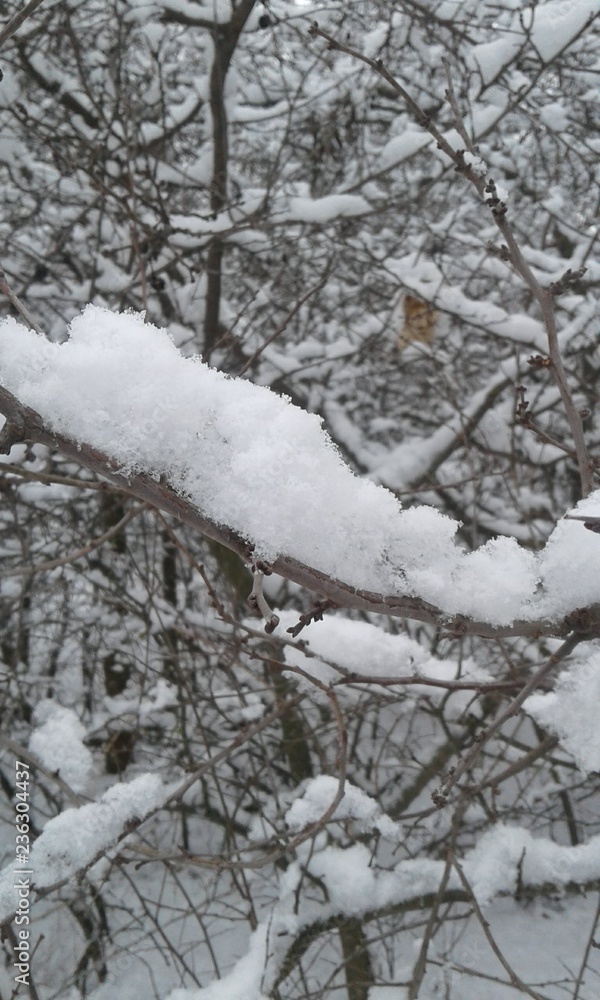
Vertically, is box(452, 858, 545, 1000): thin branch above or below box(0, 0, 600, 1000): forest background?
below

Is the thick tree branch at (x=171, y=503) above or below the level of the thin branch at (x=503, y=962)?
above

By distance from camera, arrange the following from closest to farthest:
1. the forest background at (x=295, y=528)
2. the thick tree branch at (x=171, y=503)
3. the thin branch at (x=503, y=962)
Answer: the thick tree branch at (x=171, y=503) → the forest background at (x=295, y=528) → the thin branch at (x=503, y=962)

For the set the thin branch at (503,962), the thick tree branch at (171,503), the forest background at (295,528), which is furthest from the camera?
the thin branch at (503,962)

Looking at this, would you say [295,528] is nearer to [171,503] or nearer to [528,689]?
[171,503]

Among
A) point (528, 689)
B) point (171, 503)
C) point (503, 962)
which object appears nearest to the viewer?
point (171, 503)

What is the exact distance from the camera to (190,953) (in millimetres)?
2535

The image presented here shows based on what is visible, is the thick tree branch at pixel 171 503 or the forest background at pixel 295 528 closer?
the thick tree branch at pixel 171 503

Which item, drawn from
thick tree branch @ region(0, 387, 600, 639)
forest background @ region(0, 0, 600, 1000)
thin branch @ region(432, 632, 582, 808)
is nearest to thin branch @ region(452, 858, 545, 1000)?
forest background @ region(0, 0, 600, 1000)

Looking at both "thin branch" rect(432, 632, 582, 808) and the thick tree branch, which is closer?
the thick tree branch

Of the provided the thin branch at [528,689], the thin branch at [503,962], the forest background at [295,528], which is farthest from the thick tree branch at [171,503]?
the thin branch at [503,962]

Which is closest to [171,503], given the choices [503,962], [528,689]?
[528,689]

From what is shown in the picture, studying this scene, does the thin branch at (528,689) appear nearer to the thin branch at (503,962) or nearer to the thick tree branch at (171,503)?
the thick tree branch at (171,503)

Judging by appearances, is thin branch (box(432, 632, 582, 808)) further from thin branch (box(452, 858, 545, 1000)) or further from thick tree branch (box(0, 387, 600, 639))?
thin branch (box(452, 858, 545, 1000))

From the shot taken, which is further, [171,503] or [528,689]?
[528,689]
